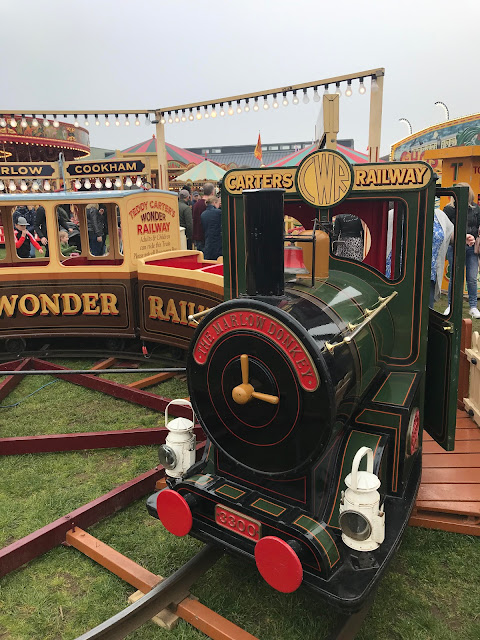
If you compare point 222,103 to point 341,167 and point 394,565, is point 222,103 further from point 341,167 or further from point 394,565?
point 394,565

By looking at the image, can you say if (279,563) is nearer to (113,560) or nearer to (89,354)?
(113,560)

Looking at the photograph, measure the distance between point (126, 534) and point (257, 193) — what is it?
235cm

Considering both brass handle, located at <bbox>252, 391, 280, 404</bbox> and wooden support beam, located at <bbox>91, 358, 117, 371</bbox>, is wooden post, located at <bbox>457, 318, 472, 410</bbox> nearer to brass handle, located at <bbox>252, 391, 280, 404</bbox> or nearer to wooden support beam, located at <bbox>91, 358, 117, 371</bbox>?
brass handle, located at <bbox>252, 391, 280, 404</bbox>

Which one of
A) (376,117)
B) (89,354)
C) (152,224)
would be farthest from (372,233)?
(376,117)

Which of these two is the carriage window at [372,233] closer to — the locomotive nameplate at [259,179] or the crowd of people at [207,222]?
the locomotive nameplate at [259,179]

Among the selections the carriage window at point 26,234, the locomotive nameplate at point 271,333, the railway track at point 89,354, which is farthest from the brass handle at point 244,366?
the carriage window at point 26,234

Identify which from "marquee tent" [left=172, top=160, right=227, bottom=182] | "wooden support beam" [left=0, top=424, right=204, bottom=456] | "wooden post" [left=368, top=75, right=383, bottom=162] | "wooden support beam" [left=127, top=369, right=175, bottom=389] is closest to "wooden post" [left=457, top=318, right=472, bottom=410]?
"wooden support beam" [left=0, top=424, right=204, bottom=456]

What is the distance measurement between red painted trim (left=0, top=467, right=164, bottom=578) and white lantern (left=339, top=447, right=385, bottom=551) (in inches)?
73.1

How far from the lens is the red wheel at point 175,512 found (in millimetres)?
2564

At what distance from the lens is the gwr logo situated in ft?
9.76

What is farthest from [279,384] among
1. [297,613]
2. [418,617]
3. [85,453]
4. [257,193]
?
[85,453]

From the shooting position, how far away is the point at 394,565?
297cm

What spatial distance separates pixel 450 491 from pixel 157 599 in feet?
6.46

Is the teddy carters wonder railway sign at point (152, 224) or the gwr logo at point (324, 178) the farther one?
the teddy carters wonder railway sign at point (152, 224)
